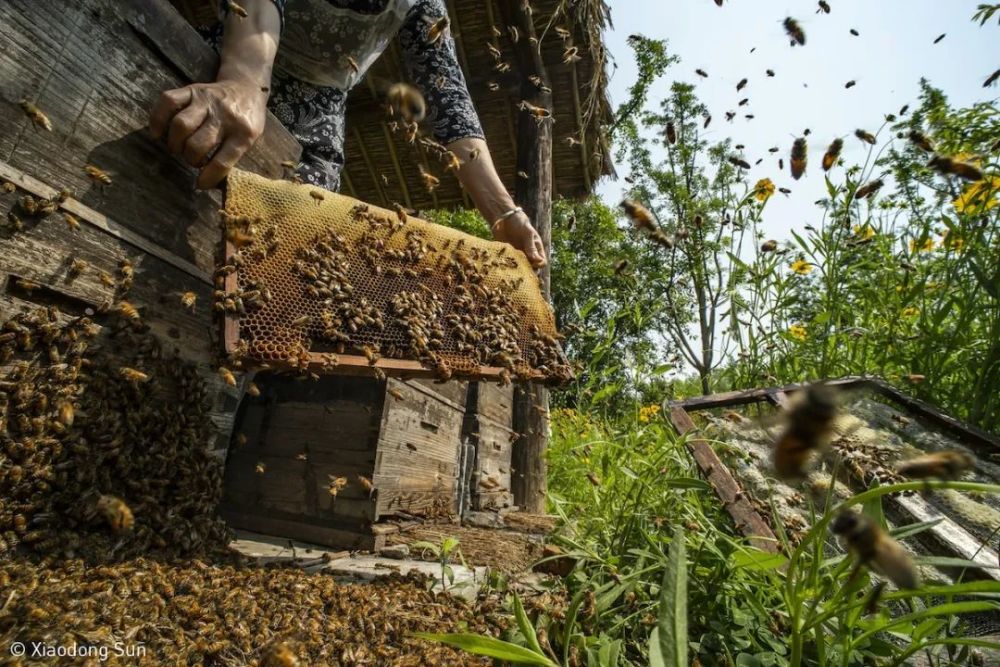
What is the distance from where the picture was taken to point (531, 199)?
5379 millimetres

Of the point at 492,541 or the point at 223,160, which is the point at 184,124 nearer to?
the point at 223,160

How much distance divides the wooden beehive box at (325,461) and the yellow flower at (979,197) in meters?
3.91

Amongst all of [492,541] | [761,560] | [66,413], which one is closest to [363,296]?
[66,413]

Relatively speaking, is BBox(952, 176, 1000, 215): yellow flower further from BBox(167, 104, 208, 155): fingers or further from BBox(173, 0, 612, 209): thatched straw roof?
BBox(167, 104, 208, 155): fingers

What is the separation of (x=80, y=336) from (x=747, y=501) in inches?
95.8

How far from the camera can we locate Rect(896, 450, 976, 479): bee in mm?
1000

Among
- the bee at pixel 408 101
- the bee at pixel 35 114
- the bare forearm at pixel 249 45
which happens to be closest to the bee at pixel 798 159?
the bee at pixel 408 101

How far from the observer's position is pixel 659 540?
2.02 metres

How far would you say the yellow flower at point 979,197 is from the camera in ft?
10.9

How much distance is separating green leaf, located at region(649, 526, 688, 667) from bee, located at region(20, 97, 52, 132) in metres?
2.01

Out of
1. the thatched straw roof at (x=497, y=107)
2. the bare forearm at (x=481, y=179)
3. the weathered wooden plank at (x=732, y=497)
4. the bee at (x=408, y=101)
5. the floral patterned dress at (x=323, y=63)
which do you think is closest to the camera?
the weathered wooden plank at (x=732, y=497)

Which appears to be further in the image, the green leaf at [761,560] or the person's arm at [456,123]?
the person's arm at [456,123]

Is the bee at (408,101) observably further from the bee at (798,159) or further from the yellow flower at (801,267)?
the yellow flower at (801,267)

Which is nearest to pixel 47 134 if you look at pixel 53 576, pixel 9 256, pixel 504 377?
pixel 9 256
